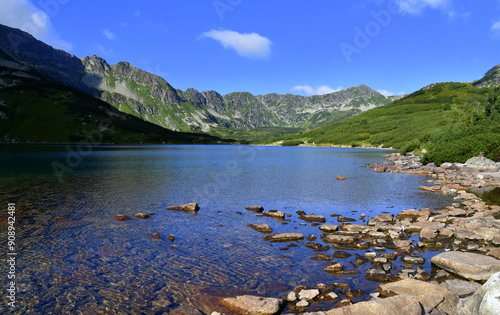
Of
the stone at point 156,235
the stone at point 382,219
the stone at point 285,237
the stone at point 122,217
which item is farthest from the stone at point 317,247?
the stone at point 122,217

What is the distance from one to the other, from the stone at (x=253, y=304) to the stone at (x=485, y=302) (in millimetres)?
7523

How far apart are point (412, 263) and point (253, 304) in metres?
11.2

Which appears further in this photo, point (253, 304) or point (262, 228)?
point (262, 228)

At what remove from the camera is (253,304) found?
42.1 ft

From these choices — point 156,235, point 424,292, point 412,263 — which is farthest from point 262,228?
point 424,292

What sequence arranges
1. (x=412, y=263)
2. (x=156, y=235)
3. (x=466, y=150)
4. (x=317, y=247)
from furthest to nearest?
(x=466, y=150) < (x=156, y=235) < (x=317, y=247) < (x=412, y=263)

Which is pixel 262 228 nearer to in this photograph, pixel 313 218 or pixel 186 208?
pixel 313 218

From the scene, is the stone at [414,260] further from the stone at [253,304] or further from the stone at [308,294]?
the stone at [253,304]

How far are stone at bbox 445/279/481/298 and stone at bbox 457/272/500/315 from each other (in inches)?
59.7

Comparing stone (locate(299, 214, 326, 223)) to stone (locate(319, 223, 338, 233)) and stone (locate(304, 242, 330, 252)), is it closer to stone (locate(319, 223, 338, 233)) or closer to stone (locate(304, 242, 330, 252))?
stone (locate(319, 223, 338, 233))

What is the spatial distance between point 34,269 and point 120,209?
15619mm

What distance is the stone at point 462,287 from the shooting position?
1334 centimetres

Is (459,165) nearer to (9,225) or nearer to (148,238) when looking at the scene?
(148,238)

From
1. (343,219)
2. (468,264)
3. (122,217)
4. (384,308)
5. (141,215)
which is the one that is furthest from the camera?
(141,215)
